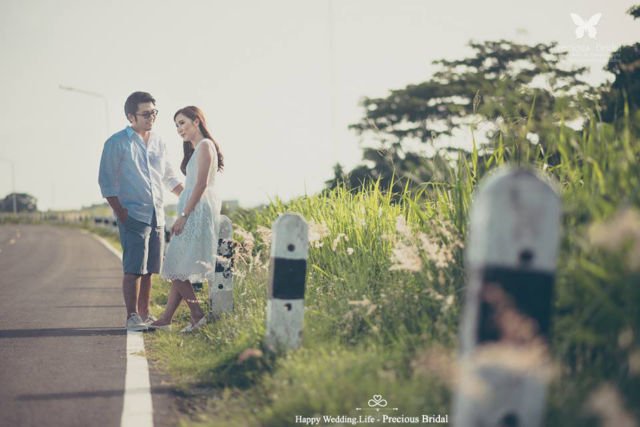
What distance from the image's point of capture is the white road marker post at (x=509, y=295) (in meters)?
2.07

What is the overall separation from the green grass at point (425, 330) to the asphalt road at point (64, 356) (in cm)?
43

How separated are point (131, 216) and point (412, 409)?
4.21 m

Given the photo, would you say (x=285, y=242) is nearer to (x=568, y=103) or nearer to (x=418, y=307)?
(x=418, y=307)

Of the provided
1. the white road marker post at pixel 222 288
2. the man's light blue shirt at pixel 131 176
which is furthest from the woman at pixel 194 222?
the man's light blue shirt at pixel 131 176

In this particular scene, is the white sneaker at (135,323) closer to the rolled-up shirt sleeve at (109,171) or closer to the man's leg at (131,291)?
the man's leg at (131,291)

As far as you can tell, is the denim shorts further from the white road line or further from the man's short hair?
the man's short hair

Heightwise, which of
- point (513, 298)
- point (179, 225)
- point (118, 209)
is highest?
point (118, 209)

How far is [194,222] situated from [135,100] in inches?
58.0

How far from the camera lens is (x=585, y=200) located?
3070mm

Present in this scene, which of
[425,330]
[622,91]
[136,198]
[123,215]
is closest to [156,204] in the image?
[136,198]

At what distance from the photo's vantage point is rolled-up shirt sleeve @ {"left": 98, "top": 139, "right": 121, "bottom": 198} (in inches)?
247

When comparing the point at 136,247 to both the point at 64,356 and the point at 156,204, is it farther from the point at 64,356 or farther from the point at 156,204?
the point at 64,356

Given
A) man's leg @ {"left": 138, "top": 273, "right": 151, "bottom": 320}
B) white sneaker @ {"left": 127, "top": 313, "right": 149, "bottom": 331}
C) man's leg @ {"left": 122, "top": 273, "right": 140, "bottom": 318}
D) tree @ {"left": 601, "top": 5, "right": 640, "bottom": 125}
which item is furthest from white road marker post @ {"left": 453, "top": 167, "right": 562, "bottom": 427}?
man's leg @ {"left": 138, "top": 273, "right": 151, "bottom": 320}

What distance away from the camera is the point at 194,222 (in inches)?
235
